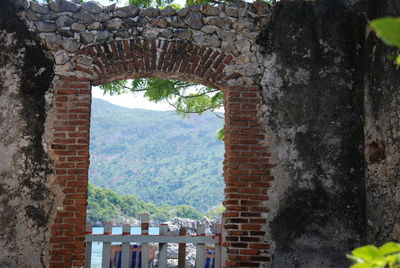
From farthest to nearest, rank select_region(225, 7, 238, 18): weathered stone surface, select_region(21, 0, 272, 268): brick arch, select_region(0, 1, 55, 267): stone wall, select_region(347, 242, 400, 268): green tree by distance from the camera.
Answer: select_region(225, 7, 238, 18): weathered stone surface
select_region(21, 0, 272, 268): brick arch
select_region(0, 1, 55, 267): stone wall
select_region(347, 242, 400, 268): green tree

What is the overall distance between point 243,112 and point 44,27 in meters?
2.35

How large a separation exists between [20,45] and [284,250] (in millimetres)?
3562

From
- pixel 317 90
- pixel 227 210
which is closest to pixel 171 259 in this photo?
pixel 227 210

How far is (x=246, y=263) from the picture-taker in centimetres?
509

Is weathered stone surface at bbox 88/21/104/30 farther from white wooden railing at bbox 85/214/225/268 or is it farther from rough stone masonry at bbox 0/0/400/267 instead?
white wooden railing at bbox 85/214/225/268

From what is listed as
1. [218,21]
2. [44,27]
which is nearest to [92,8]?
[44,27]

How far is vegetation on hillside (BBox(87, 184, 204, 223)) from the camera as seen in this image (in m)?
37.4

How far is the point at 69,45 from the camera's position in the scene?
17.3 feet

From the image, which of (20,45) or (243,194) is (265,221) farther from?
(20,45)

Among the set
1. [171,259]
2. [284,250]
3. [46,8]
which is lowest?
[171,259]

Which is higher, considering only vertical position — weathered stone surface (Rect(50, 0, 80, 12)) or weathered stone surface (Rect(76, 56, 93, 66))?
weathered stone surface (Rect(50, 0, 80, 12))

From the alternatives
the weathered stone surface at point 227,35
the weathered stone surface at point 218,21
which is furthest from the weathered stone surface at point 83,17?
the weathered stone surface at point 227,35

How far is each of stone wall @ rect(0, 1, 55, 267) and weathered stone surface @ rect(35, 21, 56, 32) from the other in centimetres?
12

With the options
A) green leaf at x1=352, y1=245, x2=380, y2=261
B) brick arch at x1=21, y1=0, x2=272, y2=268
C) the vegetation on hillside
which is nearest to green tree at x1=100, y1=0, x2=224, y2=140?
brick arch at x1=21, y1=0, x2=272, y2=268
